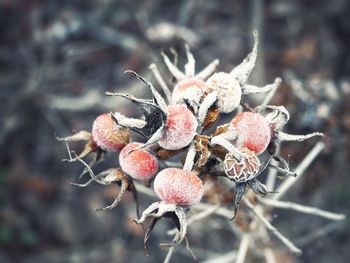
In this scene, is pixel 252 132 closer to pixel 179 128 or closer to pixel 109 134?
pixel 179 128

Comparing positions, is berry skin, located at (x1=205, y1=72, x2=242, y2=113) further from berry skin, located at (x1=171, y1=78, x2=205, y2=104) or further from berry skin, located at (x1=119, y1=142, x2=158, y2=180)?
berry skin, located at (x1=119, y1=142, x2=158, y2=180)

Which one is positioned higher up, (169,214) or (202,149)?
(202,149)

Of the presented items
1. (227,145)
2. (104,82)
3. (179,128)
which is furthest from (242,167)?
(104,82)

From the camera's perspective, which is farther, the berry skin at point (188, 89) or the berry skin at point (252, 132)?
the berry skin at point (188, 89)

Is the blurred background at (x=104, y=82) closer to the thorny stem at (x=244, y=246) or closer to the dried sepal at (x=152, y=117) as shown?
the thorny stem at (x=244, y=246)

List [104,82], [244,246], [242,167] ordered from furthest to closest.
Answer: [104,82], [244,246], [242,167]

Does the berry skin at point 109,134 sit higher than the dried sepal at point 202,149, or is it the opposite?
the dried sepal at point 202,149

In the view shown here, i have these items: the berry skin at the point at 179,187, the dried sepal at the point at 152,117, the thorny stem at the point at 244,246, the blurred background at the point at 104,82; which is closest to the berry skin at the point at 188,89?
the dried sepal at the point at 152,117

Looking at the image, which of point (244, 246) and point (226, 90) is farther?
point (244, 246)
